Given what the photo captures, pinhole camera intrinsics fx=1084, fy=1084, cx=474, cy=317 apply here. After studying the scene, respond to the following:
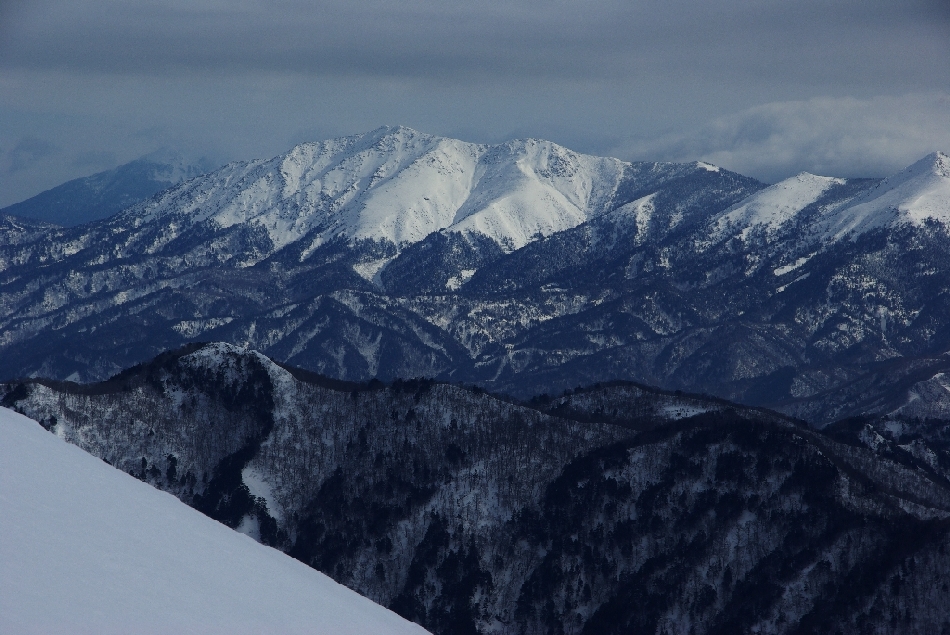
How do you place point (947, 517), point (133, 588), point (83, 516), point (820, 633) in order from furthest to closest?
1. point (947, 517)
2. point (820, 633)
3. point (83, 516)
4. point (133, 588)

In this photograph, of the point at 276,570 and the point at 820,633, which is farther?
the point at 820,633

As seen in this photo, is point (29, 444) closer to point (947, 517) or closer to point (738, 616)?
point (738, 616)

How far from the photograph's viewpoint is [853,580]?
189 meters

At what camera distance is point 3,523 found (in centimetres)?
3584

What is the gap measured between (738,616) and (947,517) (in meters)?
41.1

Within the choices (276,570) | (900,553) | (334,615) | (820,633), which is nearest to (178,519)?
(276,570)

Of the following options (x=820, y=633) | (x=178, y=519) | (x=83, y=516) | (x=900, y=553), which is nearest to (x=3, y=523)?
(x=83, y=516)

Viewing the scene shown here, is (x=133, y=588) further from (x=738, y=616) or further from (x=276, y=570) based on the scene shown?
(x=738, y=616)

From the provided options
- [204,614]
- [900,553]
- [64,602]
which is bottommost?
[900,553]

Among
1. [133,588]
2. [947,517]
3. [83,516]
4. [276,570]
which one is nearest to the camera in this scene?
[133,588]

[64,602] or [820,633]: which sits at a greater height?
[64,602]

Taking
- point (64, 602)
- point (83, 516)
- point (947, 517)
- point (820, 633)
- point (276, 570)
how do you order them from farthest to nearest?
point (947, 517) < point (820, 633) < point (276, 570) < point (83, 516) < point (64, 602)

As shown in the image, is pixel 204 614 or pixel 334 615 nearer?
pixel 204 614

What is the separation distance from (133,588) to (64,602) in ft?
10.8
